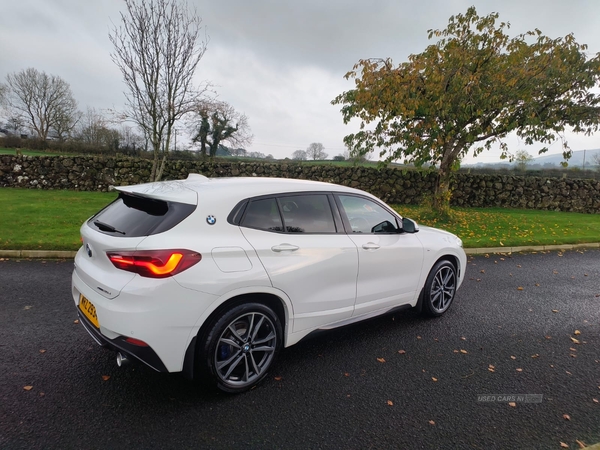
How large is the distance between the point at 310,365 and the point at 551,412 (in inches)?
76.0

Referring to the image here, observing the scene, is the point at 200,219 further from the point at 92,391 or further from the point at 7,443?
the point at 7,443

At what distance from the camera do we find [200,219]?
2609mm

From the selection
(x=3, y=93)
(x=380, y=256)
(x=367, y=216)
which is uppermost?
(x=3, y=93)

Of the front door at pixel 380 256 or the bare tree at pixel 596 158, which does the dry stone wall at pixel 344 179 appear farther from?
the front door at pixel 380 256

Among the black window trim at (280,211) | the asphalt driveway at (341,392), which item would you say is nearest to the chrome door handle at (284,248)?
the black window trim at (280,211)

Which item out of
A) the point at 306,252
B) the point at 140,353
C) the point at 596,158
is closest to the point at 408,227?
the point at 306,252

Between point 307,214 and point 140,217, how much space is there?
1.42 m

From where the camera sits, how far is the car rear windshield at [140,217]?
2545mm

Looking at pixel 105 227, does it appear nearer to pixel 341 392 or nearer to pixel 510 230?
pixel 341 392

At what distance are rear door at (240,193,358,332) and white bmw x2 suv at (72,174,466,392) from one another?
0.03 ft

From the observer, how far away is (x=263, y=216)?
2930mm

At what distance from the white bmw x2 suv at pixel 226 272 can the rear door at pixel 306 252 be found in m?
0.01

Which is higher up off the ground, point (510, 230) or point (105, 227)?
point (105, 227)

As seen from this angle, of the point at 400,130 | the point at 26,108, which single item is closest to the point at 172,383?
the point at 400,130
